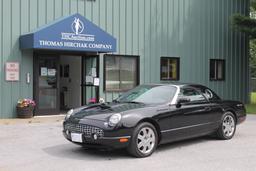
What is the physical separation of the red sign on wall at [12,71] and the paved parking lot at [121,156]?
15.4ft

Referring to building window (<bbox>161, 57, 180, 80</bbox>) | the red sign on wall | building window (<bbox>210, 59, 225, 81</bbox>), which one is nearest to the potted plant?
the red sign on wall

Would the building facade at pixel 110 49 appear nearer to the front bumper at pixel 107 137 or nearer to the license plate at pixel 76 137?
the license plate at pixel 76 137

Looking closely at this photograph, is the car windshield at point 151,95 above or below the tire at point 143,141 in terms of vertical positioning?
above

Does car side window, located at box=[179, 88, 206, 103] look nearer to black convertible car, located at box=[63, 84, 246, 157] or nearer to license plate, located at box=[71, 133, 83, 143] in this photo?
black convertible car, located at box=[63, 84, 246, 157]

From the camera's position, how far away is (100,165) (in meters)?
7.52

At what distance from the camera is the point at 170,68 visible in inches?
805

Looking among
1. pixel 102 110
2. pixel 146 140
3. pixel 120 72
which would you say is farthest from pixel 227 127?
pixel 120 72

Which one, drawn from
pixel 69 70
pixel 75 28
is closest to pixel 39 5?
pixel 75 28

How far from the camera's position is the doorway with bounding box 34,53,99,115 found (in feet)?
53.1

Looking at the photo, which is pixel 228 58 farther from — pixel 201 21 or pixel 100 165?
pixel 100 165

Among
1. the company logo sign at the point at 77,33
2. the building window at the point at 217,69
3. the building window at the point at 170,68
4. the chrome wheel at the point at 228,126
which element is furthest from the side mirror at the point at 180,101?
the building window at the point at 217,69

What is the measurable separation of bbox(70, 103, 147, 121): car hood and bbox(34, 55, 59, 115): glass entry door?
7424 millimetres

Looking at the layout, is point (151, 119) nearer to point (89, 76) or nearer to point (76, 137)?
point (76, 137)

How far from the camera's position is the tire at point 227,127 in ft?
33.5
